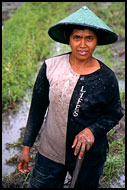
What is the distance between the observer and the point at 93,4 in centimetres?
975

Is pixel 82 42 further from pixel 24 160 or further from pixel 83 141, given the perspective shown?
pixel 24 160

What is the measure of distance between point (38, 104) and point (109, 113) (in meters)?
0.45

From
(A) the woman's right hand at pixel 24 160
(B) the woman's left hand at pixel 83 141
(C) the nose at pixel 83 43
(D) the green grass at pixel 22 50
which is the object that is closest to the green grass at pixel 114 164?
(A) the woman's right hand at pixel 24 160

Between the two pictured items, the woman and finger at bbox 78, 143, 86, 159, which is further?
the woman

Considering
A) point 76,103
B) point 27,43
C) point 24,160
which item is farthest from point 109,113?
point 27,43

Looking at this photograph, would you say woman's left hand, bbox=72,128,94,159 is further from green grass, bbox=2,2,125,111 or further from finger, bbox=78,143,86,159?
green grass, bbox=2,2,125,111

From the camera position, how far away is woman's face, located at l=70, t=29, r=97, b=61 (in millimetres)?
1580

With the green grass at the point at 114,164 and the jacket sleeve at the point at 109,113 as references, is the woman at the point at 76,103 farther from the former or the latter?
the green grass at the point at 114,164

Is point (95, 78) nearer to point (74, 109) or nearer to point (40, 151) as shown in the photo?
point (74, 109)

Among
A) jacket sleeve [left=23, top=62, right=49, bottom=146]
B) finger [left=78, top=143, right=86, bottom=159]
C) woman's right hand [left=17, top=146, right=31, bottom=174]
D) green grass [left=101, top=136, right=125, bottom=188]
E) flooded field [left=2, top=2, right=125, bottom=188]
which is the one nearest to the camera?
finger [left=78, top=143, right=86, bottom=159]

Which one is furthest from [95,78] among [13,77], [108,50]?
[108,50]

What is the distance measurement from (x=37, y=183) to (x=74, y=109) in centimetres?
54

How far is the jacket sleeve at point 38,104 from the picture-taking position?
69.0 inches

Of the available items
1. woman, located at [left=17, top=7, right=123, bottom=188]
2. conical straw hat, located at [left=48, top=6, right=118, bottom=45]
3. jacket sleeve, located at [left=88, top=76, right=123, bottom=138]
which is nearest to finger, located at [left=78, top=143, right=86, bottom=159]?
woman, located at [left=17, top=7, right=123, bottom=188]
